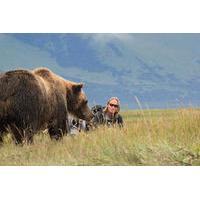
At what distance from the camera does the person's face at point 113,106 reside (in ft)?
42.1

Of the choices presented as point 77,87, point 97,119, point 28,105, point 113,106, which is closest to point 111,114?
point 113,106

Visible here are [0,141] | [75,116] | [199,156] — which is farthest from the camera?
[75,116]

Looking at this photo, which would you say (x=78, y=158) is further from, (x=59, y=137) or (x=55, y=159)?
(x=59, y=137)

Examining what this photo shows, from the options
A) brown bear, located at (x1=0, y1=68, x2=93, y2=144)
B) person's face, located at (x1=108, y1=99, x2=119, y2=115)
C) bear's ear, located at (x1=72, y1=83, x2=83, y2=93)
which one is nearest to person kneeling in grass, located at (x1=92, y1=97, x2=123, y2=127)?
person's face, located at (x1=108, y1=99, x2=119, y2=115)

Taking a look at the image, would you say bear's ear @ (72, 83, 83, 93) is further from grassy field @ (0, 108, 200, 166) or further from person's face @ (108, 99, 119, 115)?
grassy field @ (0, 108, 200, 166)

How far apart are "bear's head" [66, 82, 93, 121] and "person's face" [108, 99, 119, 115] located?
1236 mm

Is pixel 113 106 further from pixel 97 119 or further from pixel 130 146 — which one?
pixel 130 146

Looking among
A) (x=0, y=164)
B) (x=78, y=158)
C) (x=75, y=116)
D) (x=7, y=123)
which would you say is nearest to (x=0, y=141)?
(x=7, y=123)

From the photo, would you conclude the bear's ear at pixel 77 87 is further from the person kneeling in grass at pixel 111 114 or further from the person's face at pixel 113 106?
the person's face at pixel 113 106

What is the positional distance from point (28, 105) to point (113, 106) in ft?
7.56

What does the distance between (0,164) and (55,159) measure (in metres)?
0.80

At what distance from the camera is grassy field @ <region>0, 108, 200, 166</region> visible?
9414 millimetres

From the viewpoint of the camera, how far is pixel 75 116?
46.9 feet

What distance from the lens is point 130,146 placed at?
Result: 9.80 metres
